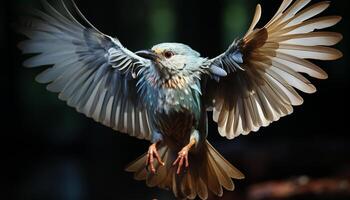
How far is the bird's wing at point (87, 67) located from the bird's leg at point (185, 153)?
0.15 metres

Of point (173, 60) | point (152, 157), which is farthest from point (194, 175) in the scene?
point (173, 60)

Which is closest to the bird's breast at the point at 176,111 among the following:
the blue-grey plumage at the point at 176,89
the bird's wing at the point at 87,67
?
the blue-grey plumage at the point at 176,89

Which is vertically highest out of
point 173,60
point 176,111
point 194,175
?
point 173,60

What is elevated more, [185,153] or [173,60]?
[173,60]

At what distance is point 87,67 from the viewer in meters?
1.55

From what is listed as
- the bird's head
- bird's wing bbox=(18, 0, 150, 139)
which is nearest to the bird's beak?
the bird's head

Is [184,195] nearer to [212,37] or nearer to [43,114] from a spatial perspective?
[212,37]

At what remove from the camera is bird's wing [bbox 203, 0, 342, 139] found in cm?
131

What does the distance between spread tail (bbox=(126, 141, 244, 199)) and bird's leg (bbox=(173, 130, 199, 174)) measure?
2.9 inches

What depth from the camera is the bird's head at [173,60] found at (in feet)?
4.38

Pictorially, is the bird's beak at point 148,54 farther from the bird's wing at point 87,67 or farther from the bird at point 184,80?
the bird's wing at point 87,67

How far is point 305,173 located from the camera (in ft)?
10.2

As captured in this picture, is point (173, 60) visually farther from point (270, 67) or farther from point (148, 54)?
point (270, 67)

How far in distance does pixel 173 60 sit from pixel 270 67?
8.0 inches
